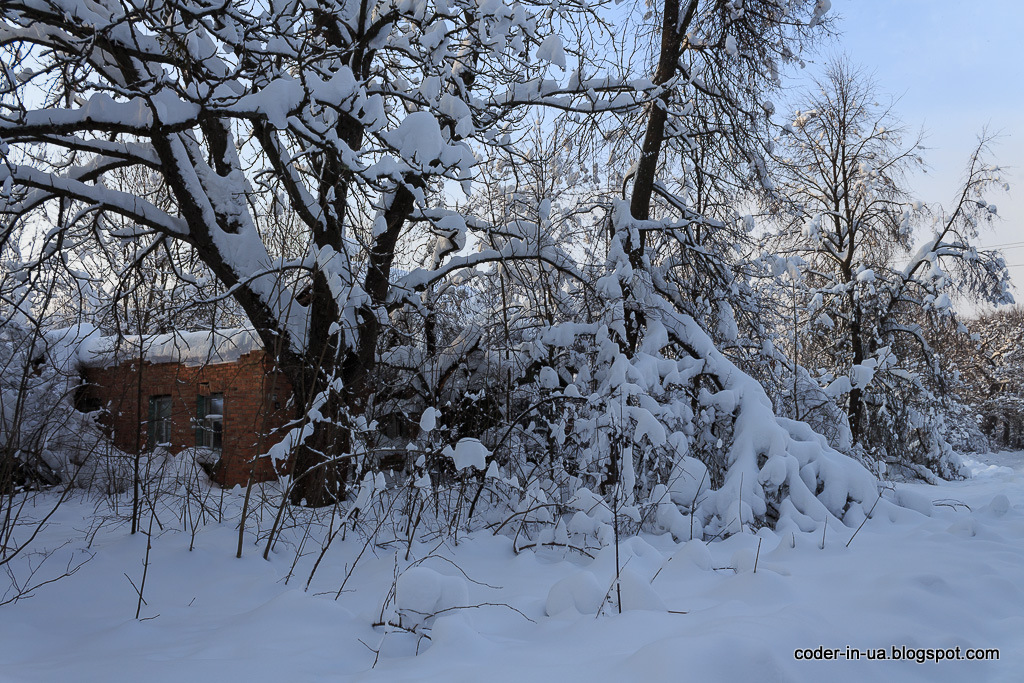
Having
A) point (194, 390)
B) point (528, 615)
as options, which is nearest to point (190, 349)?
point (194, 390)

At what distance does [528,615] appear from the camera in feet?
10.9

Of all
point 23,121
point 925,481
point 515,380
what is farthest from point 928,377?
point 23,121

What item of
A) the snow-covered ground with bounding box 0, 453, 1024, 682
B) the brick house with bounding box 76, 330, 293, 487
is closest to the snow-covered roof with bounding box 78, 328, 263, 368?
the brick house with bounding box 76, 330, 293, 487

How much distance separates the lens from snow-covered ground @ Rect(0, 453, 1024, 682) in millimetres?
2469

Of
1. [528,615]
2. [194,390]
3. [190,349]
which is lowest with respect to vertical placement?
[528,615]

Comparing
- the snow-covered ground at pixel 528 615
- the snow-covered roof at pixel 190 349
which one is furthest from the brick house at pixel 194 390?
the snow-covered ground at pixel 528 615

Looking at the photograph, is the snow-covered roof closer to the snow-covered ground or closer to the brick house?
the brick house

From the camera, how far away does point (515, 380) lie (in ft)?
22.0

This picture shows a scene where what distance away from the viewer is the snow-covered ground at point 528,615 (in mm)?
2469

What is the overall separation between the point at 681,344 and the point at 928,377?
34.5 feet

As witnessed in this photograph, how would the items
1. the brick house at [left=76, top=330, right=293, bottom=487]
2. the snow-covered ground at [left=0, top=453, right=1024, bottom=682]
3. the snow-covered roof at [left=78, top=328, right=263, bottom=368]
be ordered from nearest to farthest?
1. the snow-covered ground at [left=0, top=453, right=1024, bottom=682]
2. the snow-covered roof at [left=78, top=328, right=263, bottom=368]
3. the brick house at [left=76, top=330, right=293, bottom=487]

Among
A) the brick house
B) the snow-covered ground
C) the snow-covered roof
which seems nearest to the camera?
the snow-covered ground

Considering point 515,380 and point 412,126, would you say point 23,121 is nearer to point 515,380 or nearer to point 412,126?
point 412,126

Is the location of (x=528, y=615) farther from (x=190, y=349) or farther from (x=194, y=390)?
(x=194, y=390)
